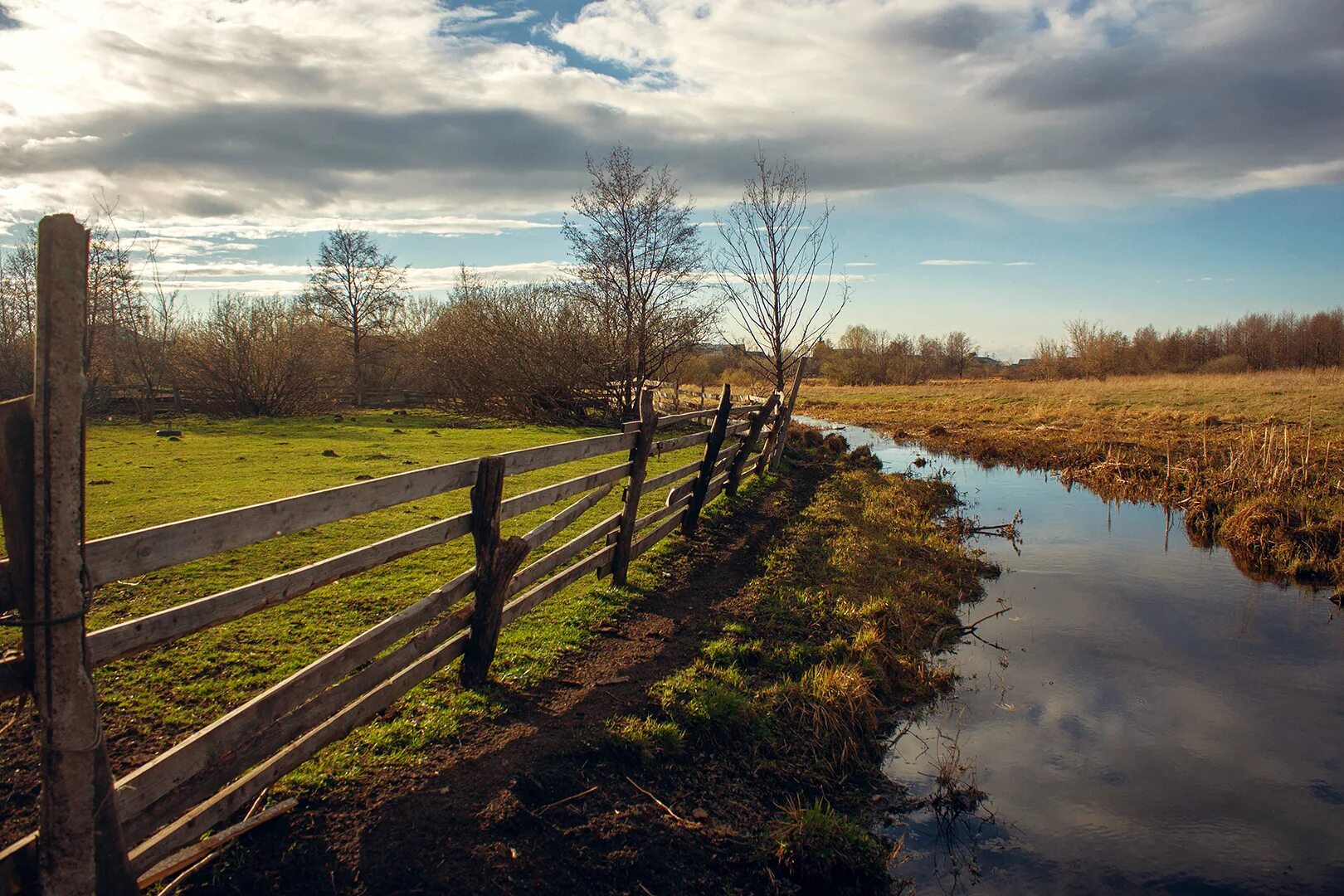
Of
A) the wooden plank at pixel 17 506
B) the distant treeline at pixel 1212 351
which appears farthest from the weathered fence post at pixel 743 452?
the distant treeline at pixel 1212 351

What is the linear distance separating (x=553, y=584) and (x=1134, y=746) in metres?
4.33

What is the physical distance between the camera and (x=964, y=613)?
8.15 m

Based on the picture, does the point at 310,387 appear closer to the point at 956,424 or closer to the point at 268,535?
the point at 956,424

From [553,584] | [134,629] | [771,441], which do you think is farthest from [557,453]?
[771,441]

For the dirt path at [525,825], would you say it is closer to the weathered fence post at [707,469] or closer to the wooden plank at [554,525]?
the wooden plank at [554,525]

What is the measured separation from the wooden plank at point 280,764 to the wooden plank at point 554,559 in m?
0.86

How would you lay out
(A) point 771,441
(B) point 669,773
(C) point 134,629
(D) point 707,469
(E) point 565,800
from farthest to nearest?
(A) point 771,441, (D) point 707,469, (B) point 669,773, (E) point 565,800, (C) point 134,629

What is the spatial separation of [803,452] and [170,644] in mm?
15171

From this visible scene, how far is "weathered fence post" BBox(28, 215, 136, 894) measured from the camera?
91.3 inches

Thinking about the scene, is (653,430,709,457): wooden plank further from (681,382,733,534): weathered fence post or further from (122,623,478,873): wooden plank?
(122,623,478,873): wooden plank

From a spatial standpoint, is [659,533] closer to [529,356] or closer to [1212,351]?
[529,356]

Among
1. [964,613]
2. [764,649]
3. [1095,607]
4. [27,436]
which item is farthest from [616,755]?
[1095,607]

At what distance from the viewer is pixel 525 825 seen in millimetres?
3678

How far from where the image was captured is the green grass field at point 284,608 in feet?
→ 14.5
